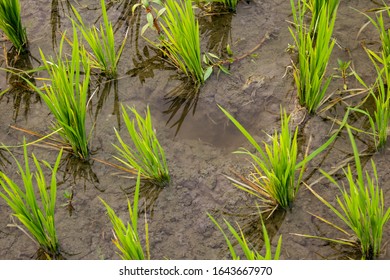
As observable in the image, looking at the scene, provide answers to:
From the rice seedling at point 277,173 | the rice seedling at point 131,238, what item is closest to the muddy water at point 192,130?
the rice seedling at point 277,173

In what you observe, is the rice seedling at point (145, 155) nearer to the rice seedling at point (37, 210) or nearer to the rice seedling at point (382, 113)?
the rice seedling at point (37, 210)

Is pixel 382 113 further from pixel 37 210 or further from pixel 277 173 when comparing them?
pixel 37 210

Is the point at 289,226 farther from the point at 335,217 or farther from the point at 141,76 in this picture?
the point at 141,76

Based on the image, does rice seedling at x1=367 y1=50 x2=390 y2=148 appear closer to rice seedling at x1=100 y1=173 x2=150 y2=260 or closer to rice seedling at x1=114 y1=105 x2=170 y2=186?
rice seedling at x1=114 y1=105 x2=170 y2=186

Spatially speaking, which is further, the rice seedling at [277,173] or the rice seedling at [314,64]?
the rice seedling at [314,64]

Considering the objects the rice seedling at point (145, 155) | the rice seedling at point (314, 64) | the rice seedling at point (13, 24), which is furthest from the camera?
the rice seedling at point (13, 24)

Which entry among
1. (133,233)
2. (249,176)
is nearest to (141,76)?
(249,176)
